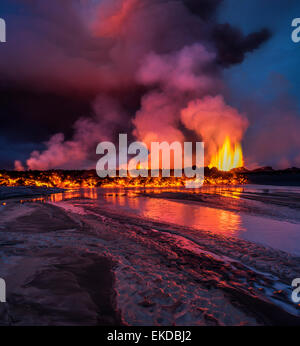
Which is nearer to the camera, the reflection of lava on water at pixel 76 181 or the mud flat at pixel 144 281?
the mud flat at pixel 144 281

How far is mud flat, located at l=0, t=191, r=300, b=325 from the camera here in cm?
343

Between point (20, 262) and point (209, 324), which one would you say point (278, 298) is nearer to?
point (209, 324)

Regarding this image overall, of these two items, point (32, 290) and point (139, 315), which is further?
point (32, 290)

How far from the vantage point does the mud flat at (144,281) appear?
343 cm

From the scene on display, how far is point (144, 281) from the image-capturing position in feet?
A: 15.5

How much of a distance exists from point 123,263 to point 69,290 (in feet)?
6.42

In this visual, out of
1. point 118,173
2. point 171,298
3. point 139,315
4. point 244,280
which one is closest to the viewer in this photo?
point 139,315

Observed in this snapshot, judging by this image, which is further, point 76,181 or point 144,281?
point 76,181

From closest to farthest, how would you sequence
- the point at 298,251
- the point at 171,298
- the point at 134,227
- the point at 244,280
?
1. the point at 171,298
2. the point at 244,280
3. the point at 298,251
4. the point at 134,227

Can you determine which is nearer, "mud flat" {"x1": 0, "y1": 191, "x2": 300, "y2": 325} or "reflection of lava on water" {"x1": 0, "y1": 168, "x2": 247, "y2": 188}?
"mud flat" {"x1": 0, "y1": 191, "x2": 300, "y2": 325}

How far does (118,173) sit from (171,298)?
600 feet

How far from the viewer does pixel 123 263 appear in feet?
19.0
